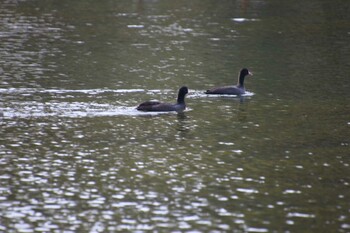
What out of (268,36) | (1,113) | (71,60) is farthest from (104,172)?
(268,36)

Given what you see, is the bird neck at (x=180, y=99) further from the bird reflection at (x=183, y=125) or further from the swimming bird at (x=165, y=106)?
the bird reflection at (x=183, y=125)

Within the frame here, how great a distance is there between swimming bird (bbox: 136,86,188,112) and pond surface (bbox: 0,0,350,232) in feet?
1.02

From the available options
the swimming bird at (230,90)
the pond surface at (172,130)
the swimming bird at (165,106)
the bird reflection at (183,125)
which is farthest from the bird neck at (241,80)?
the bird reflection at (183,125)

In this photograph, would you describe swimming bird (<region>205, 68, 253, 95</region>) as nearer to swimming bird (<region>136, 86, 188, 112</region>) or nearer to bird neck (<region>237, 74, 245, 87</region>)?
bird neck (<region>237, 74, 245, 87</region>)

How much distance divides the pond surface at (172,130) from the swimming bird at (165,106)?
312 mm

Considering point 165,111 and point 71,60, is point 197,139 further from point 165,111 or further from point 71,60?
point 71,60

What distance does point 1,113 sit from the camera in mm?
30328

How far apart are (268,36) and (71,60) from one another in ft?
42.6

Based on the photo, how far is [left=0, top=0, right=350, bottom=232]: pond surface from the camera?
20.4 metres

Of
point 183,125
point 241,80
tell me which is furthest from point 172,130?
point 241,80

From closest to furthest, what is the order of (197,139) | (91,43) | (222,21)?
(197,139)
(91,43)
(222,21)

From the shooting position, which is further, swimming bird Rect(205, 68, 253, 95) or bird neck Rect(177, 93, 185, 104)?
swimming bird Rect(205, 68, 253, 95)

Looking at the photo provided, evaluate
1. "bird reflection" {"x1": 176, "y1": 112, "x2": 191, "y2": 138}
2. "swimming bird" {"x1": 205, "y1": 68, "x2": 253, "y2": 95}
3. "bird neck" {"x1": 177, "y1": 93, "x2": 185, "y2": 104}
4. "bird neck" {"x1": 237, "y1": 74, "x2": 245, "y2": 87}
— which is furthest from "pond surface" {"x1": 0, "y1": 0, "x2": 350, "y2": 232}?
"bird neck" {"x1": 237, "y1": 74, "x2": 245, "y2": 87}

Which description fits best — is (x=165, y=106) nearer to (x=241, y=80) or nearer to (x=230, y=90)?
(x=230, y=90)
